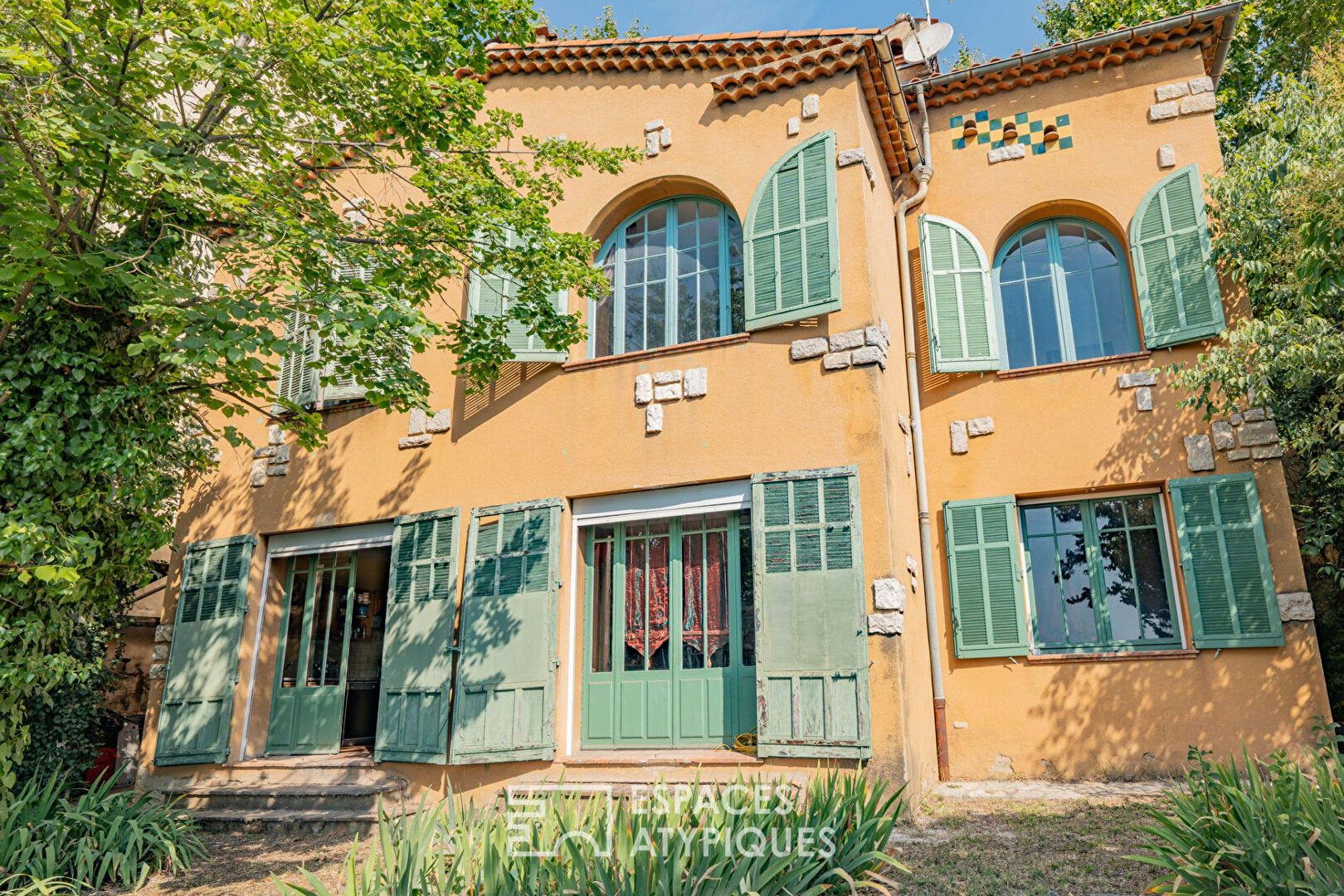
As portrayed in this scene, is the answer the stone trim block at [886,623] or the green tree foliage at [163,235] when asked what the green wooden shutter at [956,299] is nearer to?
the stone trim block at [886,623]

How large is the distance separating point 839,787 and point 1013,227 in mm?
5632

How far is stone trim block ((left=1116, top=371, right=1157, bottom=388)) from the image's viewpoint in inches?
300

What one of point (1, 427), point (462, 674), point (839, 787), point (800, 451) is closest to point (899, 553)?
point (800, 451)

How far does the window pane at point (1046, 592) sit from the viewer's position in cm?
769

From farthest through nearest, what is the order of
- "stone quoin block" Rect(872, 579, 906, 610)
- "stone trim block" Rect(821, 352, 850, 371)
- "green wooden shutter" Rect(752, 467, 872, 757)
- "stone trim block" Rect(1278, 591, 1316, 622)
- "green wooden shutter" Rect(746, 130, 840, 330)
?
"green wooden shutter" Rect(746, 130, 840, 330), "stone trim block" Rect(821, 352, 850, 371), "stone trim block" Rect(1278, 591, 1316, 622), "stone quoin block" Rect(872, 579, 906, 610), "green wooden shutter" Rect(752, 467, 872, 757)

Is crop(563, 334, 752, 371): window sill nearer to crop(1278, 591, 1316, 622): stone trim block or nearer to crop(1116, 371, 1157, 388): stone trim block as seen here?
crop(1116, 371, 1157, 388): stone trim block

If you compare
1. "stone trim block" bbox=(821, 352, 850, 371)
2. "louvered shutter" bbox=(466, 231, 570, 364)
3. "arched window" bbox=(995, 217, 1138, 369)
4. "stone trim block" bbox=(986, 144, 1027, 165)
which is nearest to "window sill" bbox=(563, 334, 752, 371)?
"louvered shutter" bbox=(466, 231, 570, 364)

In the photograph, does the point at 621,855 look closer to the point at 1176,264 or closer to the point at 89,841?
the point at 89,841

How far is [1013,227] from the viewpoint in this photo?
8703 mm

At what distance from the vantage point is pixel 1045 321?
844cm

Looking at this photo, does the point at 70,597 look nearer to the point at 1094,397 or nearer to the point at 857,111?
the point at 857,111

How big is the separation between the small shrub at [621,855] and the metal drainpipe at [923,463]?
10.9 feet

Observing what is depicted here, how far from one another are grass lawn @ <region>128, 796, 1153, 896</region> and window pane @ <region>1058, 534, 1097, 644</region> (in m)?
1.57

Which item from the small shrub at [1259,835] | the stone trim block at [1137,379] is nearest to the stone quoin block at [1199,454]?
the stone trim block at [1137,379]
